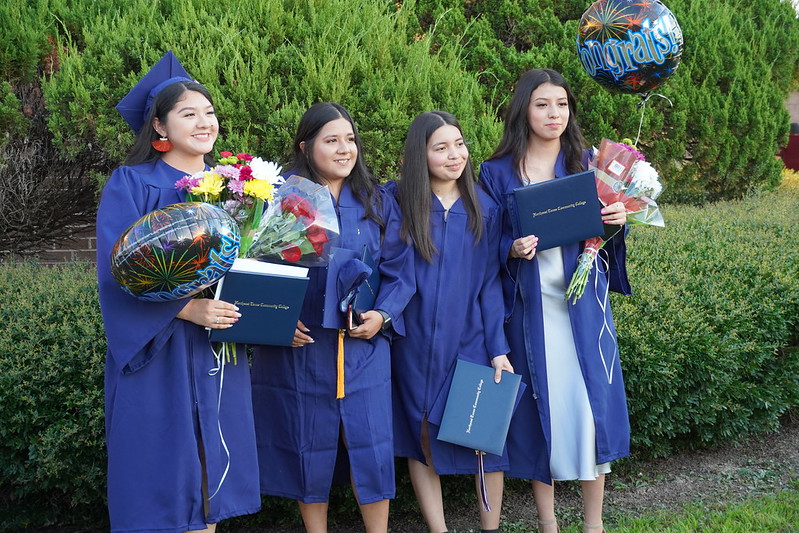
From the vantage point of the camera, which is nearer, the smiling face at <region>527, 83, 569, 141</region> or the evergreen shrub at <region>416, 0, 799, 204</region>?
the smiling face at <region>527, 83, 569, 141</region>

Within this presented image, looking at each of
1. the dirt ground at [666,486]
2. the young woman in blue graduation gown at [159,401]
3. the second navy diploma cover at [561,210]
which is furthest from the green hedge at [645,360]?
the second navy diploma cover at [561,210]

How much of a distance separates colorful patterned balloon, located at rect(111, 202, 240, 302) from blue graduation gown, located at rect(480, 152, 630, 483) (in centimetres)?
137

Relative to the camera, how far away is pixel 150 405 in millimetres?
2949

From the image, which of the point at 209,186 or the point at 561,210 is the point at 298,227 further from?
the point at 561,210

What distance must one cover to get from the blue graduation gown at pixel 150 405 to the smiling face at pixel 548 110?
1667mm

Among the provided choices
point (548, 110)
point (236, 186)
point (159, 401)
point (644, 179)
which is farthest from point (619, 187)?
point (159, 401)

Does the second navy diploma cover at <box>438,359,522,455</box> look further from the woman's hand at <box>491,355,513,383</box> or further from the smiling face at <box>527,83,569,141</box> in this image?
the smiling face at <box>527,83,569,141</box>

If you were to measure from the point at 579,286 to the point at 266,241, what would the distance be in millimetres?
1333

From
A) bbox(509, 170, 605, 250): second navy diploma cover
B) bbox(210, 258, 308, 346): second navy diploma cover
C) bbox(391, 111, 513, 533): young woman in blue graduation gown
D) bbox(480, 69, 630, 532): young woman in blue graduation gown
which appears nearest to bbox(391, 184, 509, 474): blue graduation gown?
bbox(391, 111, 513, 533): young woman in blue graduation gown

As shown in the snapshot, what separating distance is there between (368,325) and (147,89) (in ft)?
4.06

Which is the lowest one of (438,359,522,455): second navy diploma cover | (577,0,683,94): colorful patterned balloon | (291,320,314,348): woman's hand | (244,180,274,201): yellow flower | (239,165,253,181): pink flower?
(438,359,522,455): second navy diploma cover

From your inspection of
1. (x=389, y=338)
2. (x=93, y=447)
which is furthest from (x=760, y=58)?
(x=93, y=447)

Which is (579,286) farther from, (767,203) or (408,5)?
(767,203)

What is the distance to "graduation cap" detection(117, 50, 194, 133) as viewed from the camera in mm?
3211
